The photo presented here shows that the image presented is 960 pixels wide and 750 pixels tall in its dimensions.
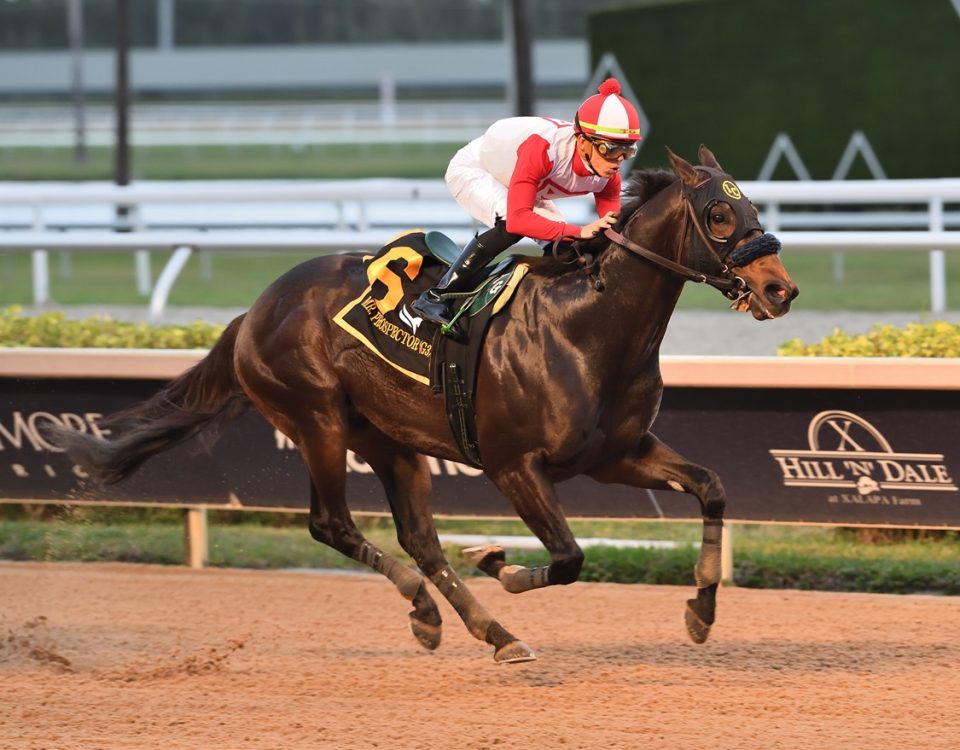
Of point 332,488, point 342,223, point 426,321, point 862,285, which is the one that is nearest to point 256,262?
point 862,285

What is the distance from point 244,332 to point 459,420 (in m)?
0.98

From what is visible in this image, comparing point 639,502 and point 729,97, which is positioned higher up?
point 729,97

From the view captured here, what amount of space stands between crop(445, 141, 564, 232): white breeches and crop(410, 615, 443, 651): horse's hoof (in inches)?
50.4

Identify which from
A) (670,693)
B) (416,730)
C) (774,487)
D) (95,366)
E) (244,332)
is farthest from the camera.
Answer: (95,366)

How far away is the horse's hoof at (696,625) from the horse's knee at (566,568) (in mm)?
417

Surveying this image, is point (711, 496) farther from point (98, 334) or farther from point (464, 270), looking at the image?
point (98, 334)

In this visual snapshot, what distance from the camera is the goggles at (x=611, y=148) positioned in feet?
14.6

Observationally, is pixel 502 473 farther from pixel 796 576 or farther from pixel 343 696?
pixel 796 576

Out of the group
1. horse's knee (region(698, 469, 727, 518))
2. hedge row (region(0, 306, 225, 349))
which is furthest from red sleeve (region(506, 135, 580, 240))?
hedge row (region(0, 306, 225, 349))

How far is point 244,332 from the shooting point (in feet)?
17.6

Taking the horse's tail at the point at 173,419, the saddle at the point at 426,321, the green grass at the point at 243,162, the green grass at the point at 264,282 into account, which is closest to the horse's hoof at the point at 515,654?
the saddle at the point at 426,321

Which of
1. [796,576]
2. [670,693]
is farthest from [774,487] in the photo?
[670,693]

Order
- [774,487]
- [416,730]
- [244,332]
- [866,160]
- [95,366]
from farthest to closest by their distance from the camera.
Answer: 1. [866,160]
2. [95,366]
3. [774,487]
4. [244,332]
5. [416,730]

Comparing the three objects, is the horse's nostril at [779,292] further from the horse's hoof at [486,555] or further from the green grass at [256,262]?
the green grass at [256,262]
